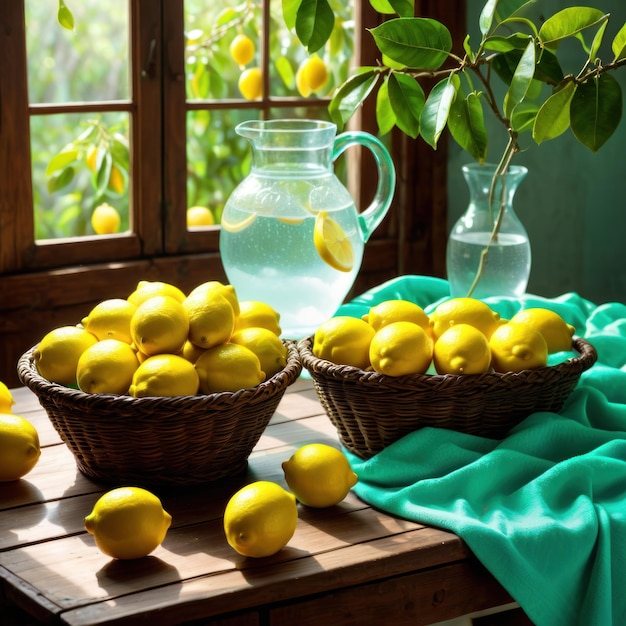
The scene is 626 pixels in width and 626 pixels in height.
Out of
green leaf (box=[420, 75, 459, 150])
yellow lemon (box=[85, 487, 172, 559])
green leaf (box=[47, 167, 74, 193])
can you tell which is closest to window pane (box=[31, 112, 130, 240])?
green leaf (box=[47, 167, 74, 193])

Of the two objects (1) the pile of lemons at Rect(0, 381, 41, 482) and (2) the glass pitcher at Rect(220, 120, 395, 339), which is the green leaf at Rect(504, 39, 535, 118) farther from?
(1) the pile of lemons at Rect(0, 381, 41, 482)

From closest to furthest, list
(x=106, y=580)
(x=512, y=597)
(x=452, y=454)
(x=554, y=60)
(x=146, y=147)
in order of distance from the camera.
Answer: (x=106, y=580) → (x=512, y=597) → (x=452, y=454) → (x=554, y=60) → (x=146, y=147)

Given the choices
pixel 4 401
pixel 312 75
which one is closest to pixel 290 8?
pixel 4 401

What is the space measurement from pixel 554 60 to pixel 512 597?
2.14ft

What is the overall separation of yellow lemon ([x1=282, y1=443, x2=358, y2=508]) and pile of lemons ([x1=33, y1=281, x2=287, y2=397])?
10 cm

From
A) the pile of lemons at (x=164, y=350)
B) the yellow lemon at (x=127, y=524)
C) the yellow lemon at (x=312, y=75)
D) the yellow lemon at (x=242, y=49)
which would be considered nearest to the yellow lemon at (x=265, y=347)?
the pile of lemons at (x=164, y=350)

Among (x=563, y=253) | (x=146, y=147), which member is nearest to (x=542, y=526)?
(x=146, y=147)

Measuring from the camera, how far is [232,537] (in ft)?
3.07

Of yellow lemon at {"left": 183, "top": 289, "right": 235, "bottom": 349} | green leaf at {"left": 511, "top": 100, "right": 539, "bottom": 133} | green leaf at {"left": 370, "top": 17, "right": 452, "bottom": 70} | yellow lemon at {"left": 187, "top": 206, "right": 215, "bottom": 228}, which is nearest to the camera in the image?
yellow lemon at {"left": 183, "top": 289, "right": 235, "bottom": 349}

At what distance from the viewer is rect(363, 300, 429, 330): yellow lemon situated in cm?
119

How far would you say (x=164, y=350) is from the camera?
1.08m

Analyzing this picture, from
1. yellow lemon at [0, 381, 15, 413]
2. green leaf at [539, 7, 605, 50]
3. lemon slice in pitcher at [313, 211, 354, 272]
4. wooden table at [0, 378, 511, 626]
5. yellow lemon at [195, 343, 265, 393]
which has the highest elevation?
Result: green leaf at [539, 7, 605, 50]

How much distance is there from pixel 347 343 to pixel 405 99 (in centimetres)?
35

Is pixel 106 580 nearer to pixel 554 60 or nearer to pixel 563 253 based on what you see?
pixel 554 60
